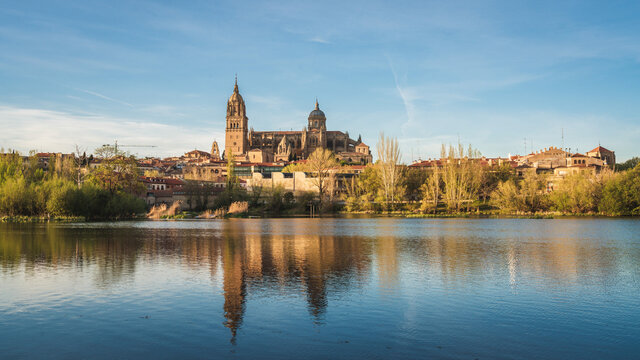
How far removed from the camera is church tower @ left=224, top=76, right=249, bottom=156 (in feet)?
570

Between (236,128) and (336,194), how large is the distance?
10547 cm

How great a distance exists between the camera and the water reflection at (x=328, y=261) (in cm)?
1468

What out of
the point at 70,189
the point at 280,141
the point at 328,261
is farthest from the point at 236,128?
the point at 328,261

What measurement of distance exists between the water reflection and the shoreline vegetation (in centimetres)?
2292

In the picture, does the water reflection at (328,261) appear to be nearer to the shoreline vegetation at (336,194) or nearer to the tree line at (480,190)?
the shoreline vegetation at (336,194)

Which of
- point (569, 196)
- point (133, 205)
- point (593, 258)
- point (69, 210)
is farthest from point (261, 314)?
point (569, 196)

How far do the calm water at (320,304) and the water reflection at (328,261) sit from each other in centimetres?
9

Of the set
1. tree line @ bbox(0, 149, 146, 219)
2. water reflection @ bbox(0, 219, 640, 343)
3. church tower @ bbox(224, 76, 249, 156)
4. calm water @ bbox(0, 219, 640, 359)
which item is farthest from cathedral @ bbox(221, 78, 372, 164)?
calm water @ bbox(0, 219, 640, 359)

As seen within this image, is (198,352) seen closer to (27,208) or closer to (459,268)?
(459,268)

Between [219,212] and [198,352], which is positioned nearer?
[198,352]

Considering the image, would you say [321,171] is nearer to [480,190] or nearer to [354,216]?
[354,216]

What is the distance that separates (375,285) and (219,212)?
55939mm

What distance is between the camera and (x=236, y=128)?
6895 inches

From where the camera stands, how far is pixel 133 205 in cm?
5666
